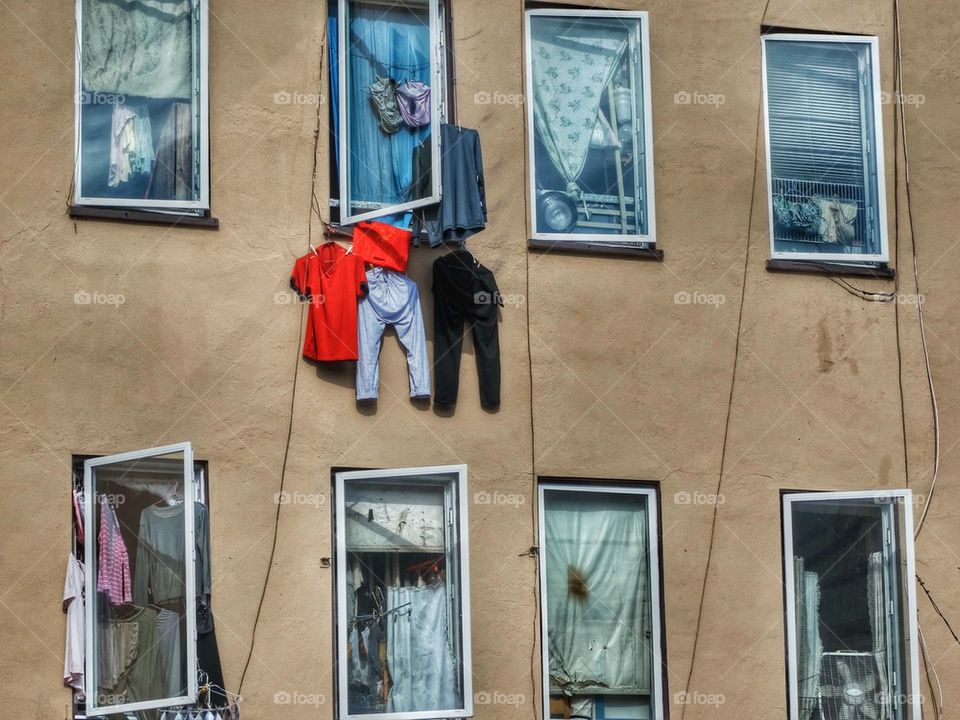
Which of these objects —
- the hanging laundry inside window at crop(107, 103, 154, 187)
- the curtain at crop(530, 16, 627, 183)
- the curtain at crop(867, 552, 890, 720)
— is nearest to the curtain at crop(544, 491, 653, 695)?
the curtain at crop(867, 552, 890, 720)

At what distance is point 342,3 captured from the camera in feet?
51.3

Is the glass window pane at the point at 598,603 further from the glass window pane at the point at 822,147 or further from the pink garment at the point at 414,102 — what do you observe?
the pink garment at the point at 414,102

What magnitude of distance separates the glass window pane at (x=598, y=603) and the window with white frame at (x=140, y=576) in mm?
2675

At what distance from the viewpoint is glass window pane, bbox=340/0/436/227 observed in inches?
608

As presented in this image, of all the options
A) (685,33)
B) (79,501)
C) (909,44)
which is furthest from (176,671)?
(909,44)

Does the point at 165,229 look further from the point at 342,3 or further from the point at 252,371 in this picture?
the point at 342,3

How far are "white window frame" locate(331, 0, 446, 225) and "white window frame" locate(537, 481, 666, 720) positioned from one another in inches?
92.8

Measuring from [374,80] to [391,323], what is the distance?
6.59 feet

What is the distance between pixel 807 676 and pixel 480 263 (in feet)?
13.1

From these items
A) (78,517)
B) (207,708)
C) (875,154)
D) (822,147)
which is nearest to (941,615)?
(875,154)

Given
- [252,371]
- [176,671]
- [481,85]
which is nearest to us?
[176,671]

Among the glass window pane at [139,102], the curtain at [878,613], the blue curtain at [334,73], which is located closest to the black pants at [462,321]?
the blue curtain at [334,73]

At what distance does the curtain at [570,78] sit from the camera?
1599 cm

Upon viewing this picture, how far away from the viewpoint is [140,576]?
14.1 meters
